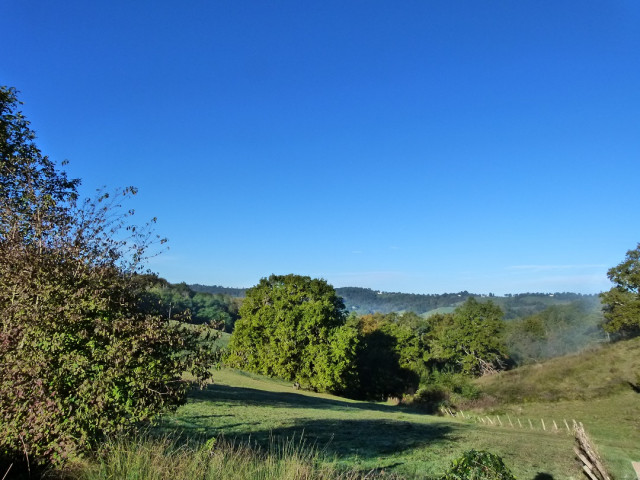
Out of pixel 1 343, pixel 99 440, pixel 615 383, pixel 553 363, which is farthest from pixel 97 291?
pixel 553 363

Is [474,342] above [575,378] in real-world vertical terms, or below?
above

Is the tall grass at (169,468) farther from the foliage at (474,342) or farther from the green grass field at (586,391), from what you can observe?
the foliage at (474,342)

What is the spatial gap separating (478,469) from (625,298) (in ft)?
256

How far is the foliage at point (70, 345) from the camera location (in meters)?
6.32

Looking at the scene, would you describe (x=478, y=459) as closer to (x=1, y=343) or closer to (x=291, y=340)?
(x=1, y=343)

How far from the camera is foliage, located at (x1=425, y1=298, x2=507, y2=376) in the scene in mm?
72688

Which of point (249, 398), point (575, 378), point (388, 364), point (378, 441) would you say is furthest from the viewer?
point (388, 364)

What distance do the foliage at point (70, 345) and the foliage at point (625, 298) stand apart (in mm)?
78846

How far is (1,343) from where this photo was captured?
639cm

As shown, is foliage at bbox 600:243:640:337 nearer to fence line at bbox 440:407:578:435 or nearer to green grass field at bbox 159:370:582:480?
fence line at bbox 440:407:578:435

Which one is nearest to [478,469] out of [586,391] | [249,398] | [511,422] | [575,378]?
[249,398]

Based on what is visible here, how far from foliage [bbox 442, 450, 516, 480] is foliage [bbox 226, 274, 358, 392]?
42782 millimetres

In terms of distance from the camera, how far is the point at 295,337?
52.9m

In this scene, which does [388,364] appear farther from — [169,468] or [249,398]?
[169,468]
